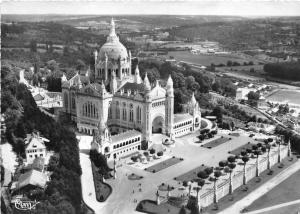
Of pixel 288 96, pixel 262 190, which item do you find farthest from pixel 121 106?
pixel 288 96

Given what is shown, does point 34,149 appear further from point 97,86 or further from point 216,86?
point 216,86

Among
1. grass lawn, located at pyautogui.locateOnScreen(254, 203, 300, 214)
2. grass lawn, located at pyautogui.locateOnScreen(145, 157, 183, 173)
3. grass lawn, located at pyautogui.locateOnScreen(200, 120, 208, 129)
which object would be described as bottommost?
grass lawn, located at pyautogui.locateOnScreen(254, 203, 300, 214)

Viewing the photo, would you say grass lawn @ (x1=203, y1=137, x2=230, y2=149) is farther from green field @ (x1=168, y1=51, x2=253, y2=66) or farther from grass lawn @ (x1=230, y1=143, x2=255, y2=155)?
green field @ (x1=168, y1=51, x2=253, y2=66)

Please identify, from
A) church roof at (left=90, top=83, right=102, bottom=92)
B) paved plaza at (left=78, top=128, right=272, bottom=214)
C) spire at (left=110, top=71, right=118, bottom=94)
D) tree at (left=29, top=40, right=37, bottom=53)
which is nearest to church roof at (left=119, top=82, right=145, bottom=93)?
spire at (left=110, top=71, right=118, bottom=94)

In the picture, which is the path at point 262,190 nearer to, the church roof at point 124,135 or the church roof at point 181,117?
the church roof at point 181,117

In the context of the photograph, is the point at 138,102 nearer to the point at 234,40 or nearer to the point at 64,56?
the point at 234,40
